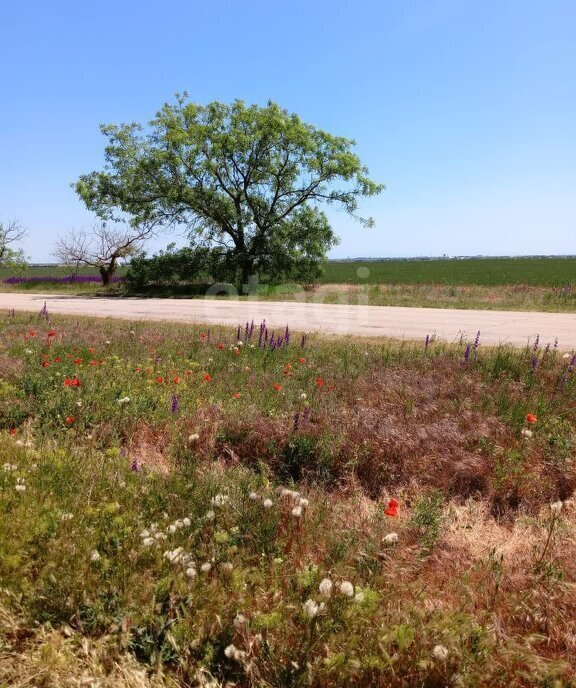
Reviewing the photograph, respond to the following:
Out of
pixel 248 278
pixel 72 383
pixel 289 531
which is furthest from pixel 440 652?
pixel 248 278

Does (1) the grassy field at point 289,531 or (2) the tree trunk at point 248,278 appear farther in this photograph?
(2) the tree trunk at point 248,278

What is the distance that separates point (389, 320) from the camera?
1476 cm

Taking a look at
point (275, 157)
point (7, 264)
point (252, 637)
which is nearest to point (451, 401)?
point (252, 637)

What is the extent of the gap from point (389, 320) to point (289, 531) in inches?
464

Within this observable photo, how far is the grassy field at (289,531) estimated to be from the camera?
2482mm

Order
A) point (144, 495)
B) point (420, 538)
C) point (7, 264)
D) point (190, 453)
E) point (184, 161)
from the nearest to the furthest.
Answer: point (420, 538) → point (144, 495) → point (190, 453) → point (184, 161) → point (7, 264)

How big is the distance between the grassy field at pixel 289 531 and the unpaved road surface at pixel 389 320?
4.94 meters

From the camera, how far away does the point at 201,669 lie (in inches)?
96.7

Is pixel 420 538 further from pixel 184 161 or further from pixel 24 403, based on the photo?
pixel 184 161

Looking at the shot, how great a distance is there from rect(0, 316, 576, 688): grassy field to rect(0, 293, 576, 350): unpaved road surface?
4.94 metres

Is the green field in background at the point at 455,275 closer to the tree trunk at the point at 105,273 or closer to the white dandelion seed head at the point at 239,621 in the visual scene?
the tree trunk at the point at 105,273

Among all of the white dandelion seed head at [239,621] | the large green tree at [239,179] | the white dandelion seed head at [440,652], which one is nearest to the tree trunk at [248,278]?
the large green tree at [239,179]

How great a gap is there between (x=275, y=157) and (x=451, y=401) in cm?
2364

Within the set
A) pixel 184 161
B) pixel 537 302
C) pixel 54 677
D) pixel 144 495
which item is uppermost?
pixel 184 161
